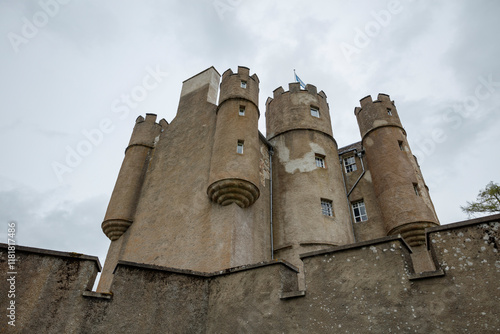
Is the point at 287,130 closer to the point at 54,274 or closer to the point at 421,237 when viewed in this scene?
the point at 421,237

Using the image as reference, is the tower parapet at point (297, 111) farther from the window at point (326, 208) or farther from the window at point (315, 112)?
the window at point (326, 208)

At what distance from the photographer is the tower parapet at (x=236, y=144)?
14445mm

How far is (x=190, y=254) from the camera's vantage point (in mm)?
13930

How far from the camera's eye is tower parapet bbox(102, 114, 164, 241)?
17.7 m

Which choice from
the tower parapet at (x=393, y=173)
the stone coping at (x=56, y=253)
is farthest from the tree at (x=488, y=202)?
the stone coping at (x=56, y=253)

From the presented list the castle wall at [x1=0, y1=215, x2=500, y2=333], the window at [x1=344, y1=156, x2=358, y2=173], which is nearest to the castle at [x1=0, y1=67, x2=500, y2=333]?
the castle wall at [x1=0, y1=215, x2=500, y2=333]

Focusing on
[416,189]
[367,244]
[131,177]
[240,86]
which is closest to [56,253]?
[367,244]

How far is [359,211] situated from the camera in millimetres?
19000

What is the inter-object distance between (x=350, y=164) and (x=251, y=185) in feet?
30.3

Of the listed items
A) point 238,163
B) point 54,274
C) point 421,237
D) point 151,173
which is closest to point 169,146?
point 151,173

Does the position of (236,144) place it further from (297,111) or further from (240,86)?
(297,111)

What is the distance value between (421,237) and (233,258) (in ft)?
30.5

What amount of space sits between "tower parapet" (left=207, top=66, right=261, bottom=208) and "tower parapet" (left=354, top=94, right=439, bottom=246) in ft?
23.4

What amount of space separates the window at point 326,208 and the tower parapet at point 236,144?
439 centimetres
